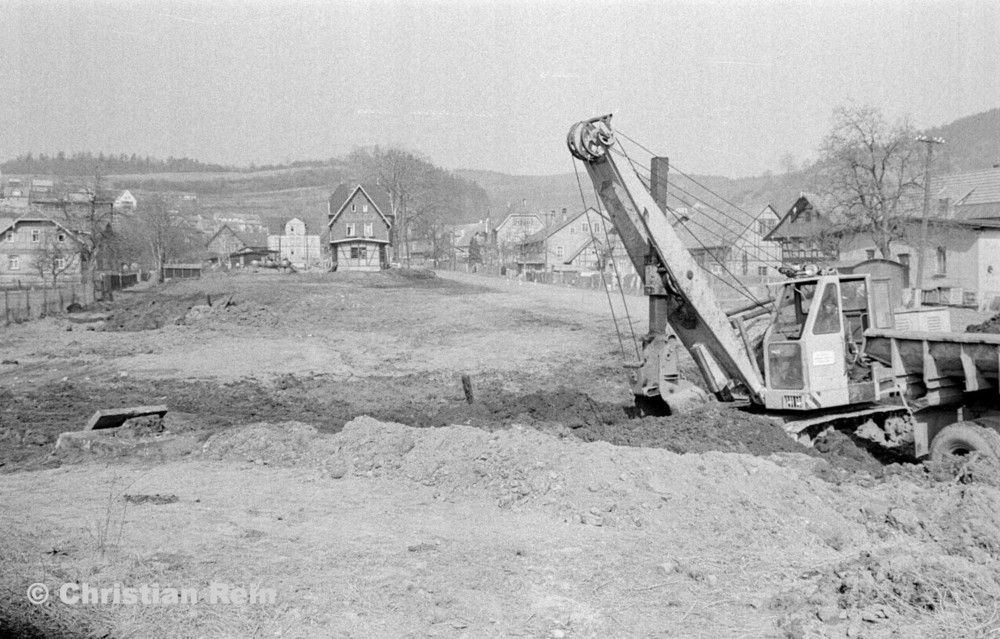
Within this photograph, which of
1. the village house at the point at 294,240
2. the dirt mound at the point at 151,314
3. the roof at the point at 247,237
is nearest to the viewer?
the dirt mound at the point at 151,314

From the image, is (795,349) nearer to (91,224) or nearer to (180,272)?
(91,224)

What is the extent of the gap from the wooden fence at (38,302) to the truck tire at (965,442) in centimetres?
3188

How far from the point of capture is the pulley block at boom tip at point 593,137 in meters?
10.4

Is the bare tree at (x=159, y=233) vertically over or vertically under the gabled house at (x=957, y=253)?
over

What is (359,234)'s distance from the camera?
82312 millimetres

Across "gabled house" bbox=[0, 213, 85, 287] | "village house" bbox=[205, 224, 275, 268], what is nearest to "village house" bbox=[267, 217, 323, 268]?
"village house" bbox=[205, 224, 275, 268]

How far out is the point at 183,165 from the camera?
189 meters

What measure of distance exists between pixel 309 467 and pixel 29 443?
216 inches

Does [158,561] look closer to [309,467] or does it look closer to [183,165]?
[309,467]

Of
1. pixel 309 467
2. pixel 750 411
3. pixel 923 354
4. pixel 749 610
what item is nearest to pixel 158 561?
pixel 309 467

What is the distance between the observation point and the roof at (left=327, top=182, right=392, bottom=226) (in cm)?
8244

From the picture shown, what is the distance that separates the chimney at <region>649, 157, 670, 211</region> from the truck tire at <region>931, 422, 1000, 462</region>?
4.50m

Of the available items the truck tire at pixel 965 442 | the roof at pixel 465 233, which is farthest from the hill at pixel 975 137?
the truck tire at pixel 965 442

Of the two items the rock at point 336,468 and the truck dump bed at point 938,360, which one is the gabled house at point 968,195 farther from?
the rock at point 336,468
